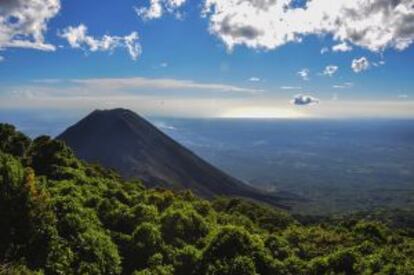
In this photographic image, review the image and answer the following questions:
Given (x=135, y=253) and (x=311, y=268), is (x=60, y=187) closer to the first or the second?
(x=135, y=253)

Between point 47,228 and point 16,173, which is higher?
point 16,173

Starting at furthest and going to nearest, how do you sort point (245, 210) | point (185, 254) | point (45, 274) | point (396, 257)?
point (245, 210), point (185, 254), point (396, 257), point (45, 274)

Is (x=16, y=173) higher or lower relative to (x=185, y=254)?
higher

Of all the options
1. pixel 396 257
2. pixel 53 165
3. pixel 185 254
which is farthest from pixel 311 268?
pixel 53 165

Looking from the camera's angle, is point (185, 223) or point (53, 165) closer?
point (185, 223)

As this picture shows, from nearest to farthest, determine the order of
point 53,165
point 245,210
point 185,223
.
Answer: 1. point 185,223
2. point 53,165
3. point 245,210

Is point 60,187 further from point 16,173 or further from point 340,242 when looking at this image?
point 340,242

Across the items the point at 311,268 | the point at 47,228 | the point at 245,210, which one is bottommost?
the point at 245,210

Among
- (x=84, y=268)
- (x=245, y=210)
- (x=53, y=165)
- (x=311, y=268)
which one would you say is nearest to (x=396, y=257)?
(x=311, y=268)

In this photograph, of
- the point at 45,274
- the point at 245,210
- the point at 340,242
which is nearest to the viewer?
the point at 45,274
